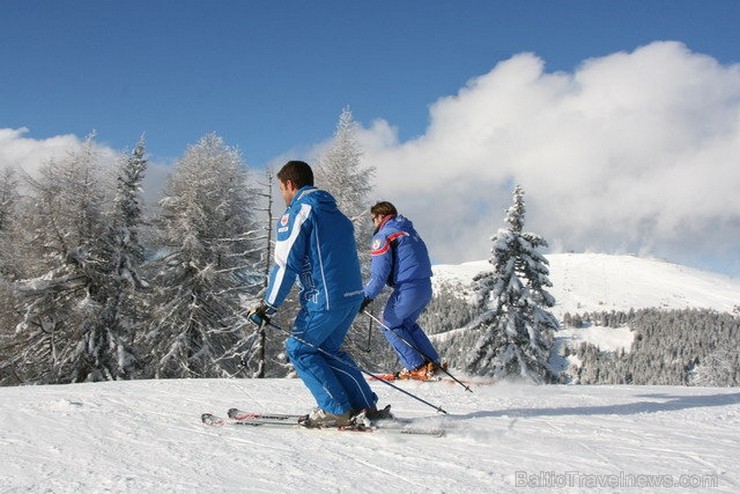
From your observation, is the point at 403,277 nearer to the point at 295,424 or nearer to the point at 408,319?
the point at 408,319

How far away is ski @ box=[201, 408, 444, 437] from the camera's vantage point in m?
4.23

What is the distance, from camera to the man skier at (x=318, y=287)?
4.27 meters

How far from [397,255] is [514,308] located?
16.1m

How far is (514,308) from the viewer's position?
71.8ft

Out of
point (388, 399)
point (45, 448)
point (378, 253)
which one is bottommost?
point (45, 448)

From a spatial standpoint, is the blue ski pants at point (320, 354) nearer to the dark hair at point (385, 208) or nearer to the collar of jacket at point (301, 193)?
the collar of jacket at point (301, 193)

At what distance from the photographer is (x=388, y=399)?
6.24m

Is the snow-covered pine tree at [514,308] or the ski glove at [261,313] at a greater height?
the snow-covered pine tree at [514,308]

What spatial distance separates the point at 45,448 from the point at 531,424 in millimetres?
3804

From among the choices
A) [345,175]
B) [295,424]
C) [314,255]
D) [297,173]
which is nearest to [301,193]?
[297,173]

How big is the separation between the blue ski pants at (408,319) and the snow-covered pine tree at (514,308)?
14.1 meters

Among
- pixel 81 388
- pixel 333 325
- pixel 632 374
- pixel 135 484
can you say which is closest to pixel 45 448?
pixel 135 484

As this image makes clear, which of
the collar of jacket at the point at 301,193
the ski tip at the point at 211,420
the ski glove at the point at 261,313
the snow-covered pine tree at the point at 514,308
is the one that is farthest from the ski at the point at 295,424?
the snow-covered pine tree at the point at 514,308

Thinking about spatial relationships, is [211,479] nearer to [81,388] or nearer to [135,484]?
[135,484]
